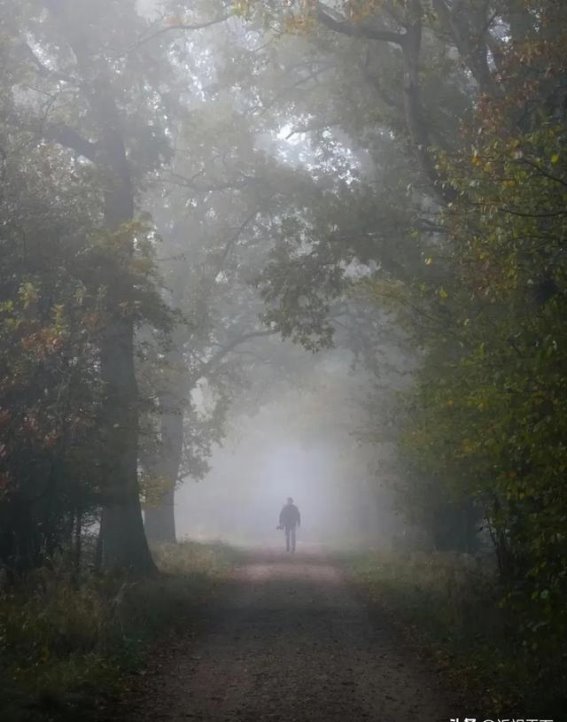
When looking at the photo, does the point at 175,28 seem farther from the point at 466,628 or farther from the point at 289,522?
the point at 289,522

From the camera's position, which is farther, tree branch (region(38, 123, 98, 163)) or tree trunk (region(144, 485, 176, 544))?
tree trunk (region(144, 485, 176, 544))

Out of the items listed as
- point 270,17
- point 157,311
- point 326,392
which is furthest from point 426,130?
point 326,392

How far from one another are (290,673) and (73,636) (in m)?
2.71

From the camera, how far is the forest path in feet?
26.4

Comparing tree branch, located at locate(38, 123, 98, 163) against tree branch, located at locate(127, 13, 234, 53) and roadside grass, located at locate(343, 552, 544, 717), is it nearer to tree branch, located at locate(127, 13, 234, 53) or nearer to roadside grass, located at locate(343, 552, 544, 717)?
tree branch, located at locate(127, 13, 234, 53)

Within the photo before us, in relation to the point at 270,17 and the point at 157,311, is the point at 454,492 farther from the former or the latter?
the point at 270,17

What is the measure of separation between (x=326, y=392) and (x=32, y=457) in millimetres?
28355

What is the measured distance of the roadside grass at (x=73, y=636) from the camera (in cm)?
749

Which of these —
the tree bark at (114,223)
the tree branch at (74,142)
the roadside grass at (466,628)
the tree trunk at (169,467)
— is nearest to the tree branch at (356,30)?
the tree bark at (114,223)

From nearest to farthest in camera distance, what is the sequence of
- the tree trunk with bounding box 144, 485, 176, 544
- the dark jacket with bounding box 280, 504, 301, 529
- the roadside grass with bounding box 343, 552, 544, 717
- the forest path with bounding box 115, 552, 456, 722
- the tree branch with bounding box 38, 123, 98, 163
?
the forest path with bounding box 115, 552, 456, 722 → the roadside grass with bounding box 343, 552, 544, 717 → the tree branch with bounding box 38, 123, 98, 163 → the tree trunk with bounding box 144, 485, 176, 544 → the dark jacket with bounding box 280, 504, 301, 529

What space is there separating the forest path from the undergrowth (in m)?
0.42

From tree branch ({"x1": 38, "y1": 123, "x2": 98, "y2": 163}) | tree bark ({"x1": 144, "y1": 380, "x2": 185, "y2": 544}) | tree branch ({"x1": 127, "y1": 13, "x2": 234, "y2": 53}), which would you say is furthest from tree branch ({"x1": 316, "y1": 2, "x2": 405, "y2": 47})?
tree bark ({"x1": 144, "y1": 380, "x2": 185, "y2": 544})

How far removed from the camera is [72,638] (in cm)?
963

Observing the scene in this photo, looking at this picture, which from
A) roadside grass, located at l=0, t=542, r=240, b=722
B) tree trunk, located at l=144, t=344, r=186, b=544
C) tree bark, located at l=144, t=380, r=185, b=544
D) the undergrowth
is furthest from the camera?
tree bark, located at l=144, t=380, r=185, b=544
